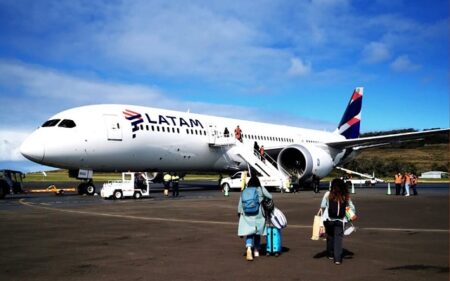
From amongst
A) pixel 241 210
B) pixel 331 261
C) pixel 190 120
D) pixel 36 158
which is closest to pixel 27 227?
pixel 241 210

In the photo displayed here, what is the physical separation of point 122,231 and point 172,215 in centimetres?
384

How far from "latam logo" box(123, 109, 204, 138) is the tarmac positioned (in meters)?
10.9

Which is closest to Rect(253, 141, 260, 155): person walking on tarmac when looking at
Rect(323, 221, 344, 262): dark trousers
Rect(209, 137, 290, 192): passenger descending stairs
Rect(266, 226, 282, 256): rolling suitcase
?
Rect(209, 137, 290, 192): passenger descending stairs

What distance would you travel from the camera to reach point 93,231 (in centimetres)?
1093

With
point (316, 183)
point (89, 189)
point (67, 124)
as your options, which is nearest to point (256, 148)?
point (316, 183)

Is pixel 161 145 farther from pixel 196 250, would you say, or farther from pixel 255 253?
pixel 255 253

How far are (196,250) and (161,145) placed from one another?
58.4ft

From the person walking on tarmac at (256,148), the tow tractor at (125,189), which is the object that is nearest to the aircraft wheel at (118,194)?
the tow tractor at (125,189)

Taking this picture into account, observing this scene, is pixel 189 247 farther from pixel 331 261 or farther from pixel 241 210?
pixel 331 261

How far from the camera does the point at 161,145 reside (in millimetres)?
26000

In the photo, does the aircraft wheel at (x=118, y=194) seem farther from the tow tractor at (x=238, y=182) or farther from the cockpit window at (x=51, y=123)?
the tow tractor at (x=238, y=182)

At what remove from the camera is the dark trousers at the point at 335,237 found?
24.4 ft

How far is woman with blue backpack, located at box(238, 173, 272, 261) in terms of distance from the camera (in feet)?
25.4

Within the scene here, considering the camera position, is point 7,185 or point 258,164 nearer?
point 7,185
